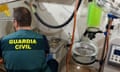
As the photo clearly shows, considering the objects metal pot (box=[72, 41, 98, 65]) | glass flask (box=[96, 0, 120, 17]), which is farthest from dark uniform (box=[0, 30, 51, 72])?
metal pot (box=[72, 41, 98, 65])

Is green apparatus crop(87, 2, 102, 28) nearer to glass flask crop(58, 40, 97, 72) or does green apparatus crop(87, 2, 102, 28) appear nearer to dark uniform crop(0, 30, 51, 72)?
glass flask crop(58, 40, 97, 72)

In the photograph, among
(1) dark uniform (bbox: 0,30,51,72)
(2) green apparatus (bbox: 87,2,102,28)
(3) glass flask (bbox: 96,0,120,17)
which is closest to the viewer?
(1) dark uniform (bbox: 0,30,51,72)

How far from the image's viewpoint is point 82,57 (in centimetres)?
265

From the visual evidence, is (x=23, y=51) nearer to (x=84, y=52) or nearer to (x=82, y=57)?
(x=82, y=57)

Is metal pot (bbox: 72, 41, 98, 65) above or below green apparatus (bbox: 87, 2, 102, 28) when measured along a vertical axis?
below

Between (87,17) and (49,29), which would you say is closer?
(87,17)

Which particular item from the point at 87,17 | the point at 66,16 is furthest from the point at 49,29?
the point at 87,17

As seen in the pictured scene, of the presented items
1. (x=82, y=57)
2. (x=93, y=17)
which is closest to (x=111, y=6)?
(x=93, y=17)

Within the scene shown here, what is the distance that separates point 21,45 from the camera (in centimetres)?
169

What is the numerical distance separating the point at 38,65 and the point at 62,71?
3.68 ft

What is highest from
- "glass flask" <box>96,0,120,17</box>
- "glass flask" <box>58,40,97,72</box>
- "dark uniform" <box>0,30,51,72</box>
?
"glass flask" <box>96,0,120,17</box>

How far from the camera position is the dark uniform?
1.69m

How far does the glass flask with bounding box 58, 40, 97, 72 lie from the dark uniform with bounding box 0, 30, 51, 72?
3.20ft

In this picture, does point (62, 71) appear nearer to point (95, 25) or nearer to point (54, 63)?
point (95, 25)
